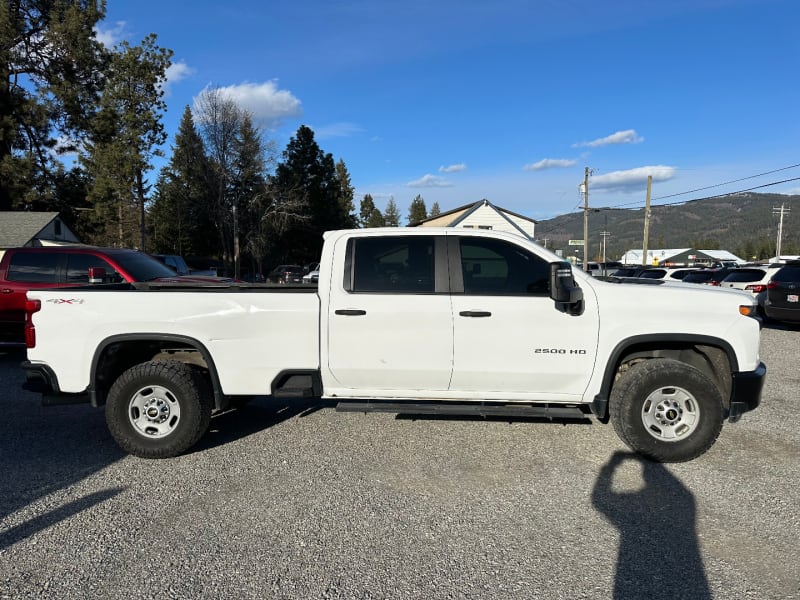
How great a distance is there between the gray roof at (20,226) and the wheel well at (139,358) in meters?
23.1

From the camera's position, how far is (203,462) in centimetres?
434

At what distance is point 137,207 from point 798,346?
3658 centimetres

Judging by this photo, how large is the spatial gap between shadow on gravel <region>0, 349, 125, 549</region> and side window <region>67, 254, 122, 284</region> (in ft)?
7.67

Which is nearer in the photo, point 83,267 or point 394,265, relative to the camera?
point 394,265

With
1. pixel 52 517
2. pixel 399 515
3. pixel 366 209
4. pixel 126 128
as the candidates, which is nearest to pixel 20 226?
pixel 126 128

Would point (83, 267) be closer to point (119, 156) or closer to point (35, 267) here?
point (35, 267)

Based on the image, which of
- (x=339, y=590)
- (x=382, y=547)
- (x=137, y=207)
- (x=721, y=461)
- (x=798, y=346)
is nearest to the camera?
(x=339, y=590)

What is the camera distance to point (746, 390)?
164 inches

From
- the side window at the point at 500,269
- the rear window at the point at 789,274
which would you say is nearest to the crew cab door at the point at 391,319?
the side window at the point at 500,269

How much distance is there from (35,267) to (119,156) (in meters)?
27.5

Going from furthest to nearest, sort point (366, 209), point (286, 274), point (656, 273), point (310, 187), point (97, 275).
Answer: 1. point (366, 209)
2. point (310, 187)
3. point (286, 274)
4. point (656, 273)
5. point (97, 275)

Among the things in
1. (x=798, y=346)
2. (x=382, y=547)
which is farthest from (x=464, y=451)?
(x=798, y=346)

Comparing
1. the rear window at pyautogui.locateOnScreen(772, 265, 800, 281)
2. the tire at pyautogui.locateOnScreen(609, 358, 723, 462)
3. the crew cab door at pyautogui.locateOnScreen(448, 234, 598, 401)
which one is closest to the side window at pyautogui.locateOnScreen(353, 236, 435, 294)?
the crew cab door at pyautogui.locateOnScreen(448, 234, 598, 401)

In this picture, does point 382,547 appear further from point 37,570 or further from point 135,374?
point 135,374
